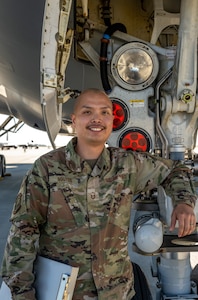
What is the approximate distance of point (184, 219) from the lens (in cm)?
167

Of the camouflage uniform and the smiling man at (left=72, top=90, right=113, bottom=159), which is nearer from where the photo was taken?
the camouflage uniform

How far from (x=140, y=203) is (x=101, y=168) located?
962 mm

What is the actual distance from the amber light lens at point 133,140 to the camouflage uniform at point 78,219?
3.87 feet

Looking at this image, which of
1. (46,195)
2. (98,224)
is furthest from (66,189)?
(98,224)

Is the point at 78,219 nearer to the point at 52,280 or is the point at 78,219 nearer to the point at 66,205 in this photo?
the point at 66,205

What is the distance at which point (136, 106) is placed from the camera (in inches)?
122

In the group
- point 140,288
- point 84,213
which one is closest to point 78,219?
point 84,213

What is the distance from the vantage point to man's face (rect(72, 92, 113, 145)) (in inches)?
72.7

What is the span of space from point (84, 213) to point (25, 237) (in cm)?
29

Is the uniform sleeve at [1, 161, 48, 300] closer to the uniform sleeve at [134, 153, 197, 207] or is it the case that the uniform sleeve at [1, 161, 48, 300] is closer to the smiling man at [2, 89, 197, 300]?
the smiling man at [2, 89, 197, 300]

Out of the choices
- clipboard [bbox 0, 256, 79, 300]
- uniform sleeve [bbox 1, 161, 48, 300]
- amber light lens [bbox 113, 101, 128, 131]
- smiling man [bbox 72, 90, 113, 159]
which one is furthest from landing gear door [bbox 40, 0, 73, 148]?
clipboard [bbox 0, 256, 79, 300]

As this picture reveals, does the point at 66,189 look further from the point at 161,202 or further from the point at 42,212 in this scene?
the point at 161,202

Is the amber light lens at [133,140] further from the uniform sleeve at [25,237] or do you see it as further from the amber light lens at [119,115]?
the uniform sleeve at [25,237]

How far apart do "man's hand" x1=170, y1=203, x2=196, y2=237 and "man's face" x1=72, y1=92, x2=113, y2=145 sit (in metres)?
0.51
